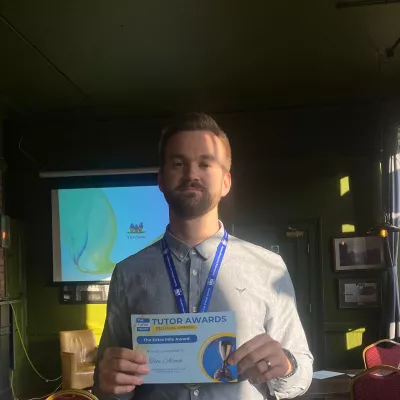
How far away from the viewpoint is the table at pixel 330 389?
11.8ft

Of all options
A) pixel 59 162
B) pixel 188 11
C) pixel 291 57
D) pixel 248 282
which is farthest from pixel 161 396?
pixel 59 162

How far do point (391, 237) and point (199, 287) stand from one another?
4.75 metres

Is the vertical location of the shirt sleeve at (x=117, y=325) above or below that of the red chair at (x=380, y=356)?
above

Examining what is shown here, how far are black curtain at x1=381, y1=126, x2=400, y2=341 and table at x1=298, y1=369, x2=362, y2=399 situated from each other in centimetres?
124

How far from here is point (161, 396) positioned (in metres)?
1.07

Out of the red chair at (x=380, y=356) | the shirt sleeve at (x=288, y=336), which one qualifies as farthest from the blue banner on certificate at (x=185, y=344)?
the red chair at (x=380, y=356)

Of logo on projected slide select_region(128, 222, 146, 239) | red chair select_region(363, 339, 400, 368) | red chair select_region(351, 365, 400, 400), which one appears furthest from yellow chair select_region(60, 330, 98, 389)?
red chair select_region(351, 365, 400, 400)

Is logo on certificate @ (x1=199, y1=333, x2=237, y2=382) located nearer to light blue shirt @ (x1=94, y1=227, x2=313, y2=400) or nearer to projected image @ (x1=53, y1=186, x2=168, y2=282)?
light blue shirt @ (x1=94, y1=227, x2=313, y2=400)

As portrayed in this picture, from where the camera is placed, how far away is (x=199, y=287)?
3.59 feet

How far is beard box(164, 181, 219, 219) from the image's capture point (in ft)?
3.55

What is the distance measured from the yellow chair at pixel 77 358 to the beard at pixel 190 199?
15.0 feet

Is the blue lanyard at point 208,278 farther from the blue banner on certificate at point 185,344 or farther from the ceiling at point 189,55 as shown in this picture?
the ceiling at point 189,55

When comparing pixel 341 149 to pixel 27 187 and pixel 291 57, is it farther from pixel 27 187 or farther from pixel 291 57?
pixel 27 187

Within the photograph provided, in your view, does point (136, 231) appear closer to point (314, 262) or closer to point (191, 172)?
point (314, 262)
